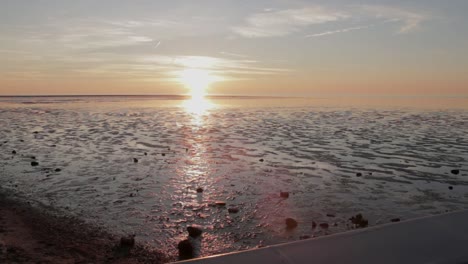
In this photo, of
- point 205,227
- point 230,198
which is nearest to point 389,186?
point 230,198

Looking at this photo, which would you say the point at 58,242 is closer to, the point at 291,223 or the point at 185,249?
the point at 185,249

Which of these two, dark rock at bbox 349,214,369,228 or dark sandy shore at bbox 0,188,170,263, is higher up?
dark rock at bbox 349,214,369,228

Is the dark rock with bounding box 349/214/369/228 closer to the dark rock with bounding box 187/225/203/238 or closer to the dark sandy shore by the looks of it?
the dark rock with bounding box 187/225/203/238

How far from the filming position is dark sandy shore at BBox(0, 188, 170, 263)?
6.77 metres

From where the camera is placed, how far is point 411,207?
9891 mm

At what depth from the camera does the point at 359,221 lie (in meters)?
8.69

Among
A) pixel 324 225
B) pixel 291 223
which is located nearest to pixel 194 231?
pixel 291 223

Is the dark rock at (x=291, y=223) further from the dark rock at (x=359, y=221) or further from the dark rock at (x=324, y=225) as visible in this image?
the dark rock at (x=359, y=221)

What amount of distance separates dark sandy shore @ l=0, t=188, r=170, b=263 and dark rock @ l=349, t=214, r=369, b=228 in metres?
4.87

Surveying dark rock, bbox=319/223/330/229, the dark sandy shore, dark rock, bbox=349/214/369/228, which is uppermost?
dark rock, bbox=349/214/369/228

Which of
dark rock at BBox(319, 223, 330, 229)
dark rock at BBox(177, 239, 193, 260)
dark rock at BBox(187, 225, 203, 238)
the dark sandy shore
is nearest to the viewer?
the dark sandy shore

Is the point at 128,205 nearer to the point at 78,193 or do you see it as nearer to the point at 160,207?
the point at 160,207

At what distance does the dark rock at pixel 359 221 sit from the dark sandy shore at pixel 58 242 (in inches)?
192

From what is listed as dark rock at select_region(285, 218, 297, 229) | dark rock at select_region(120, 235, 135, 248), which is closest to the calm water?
dark rock at select_region(285, 218, 297, 229)
